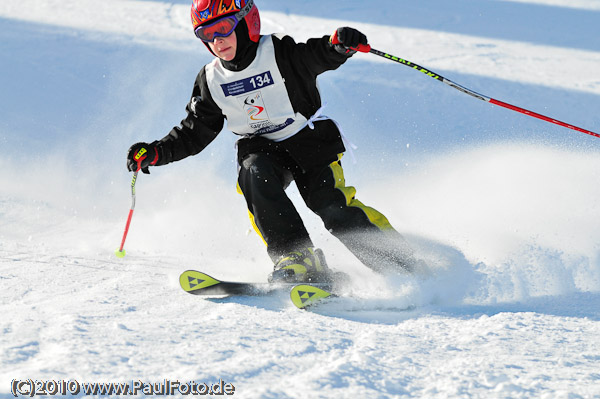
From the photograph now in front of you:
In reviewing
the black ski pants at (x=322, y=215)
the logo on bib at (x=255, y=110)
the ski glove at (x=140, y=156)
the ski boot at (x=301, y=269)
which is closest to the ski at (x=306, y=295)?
the ski boot at (x=301, y=269)

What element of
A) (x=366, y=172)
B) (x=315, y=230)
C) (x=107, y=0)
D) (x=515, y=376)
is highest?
(x=107, y=0)

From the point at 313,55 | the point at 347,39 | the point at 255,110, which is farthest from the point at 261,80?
the point at 347,39

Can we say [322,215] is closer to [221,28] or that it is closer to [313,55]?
[313,55]

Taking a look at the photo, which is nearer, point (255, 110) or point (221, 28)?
point (221, 28)

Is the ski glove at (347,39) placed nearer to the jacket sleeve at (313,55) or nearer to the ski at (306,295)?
the jacket sleeve at (313,55)

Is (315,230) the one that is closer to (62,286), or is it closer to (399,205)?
(399,205)

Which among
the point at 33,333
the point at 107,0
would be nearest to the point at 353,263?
the point at 33,333

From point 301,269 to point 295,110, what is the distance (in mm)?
877

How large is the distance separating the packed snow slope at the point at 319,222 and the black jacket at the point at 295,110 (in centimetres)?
65

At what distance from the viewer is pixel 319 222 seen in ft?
16.0

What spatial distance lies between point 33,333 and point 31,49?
7232 mm

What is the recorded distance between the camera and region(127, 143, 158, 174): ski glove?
3.33 m

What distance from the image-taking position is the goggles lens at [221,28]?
3191mm

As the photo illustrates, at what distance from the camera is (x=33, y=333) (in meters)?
2.16
